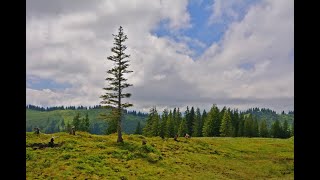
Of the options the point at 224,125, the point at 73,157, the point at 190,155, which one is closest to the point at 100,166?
the point at 73,157

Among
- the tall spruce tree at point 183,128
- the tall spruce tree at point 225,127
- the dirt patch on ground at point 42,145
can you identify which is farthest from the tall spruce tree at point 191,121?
the dirt patch on ground at point 42,145

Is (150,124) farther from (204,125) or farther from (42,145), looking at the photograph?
(42,145)

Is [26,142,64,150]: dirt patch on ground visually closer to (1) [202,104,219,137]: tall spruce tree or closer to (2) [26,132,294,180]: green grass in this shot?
(2) [26,132,294,180]: green grass

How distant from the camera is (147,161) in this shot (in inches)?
1759

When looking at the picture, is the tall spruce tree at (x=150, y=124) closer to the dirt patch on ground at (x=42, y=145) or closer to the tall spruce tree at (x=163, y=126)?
the tall spruce tree at (x=163, y=126)

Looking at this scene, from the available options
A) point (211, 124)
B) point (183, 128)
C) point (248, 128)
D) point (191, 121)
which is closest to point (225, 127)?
point (211, 124)

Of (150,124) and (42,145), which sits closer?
(42,145)

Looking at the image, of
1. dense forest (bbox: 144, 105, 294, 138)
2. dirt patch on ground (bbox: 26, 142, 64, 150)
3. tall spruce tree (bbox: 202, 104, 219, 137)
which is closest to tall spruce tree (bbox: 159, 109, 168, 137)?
dense forest (bbox: 144, 105, 294, 138)

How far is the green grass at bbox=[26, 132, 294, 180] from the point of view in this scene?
3747 cm

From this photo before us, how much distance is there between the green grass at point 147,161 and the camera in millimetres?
37469

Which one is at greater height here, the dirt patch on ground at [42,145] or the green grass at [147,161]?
the dirt patch on ground at [42,145]
